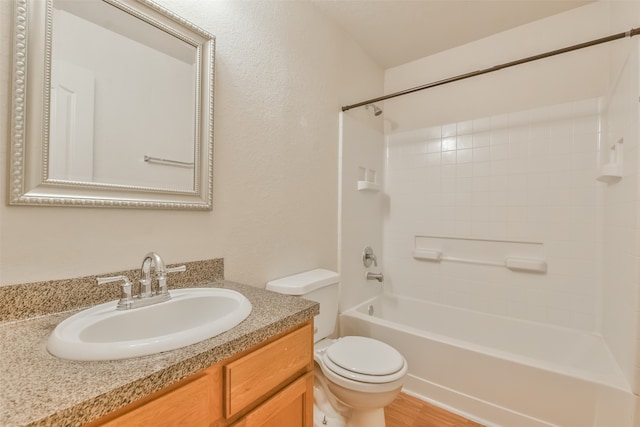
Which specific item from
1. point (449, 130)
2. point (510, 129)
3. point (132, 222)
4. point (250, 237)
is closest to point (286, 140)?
point (250, 237)

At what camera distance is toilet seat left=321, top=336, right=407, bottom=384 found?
4.00ft

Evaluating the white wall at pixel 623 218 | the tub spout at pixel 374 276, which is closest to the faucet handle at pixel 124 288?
the tub spout at pixel 374 276

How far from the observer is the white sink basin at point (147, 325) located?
564 millimetres

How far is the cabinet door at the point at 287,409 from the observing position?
73cm

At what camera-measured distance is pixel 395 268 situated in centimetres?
251

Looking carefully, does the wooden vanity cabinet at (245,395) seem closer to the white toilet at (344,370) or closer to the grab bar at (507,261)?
the white toilet at (344,370)

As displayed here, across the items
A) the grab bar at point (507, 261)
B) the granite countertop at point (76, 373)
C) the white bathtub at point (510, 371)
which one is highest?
the granite countertop at point (76, 373)

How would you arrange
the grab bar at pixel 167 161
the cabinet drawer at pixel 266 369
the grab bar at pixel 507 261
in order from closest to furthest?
the cabinet drawer at pixel 266 369 → the grab bar at pixel 167 161 → the grab bar at pixel 507 261

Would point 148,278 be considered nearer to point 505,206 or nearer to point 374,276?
point 374,276

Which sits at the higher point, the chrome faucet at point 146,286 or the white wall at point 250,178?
the white wall at point 250,178

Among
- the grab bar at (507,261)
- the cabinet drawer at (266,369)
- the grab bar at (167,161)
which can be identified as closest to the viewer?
the cabinet drawer at (266,369)

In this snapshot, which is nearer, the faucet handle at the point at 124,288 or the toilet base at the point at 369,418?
the faucet handle at the point at 124,288

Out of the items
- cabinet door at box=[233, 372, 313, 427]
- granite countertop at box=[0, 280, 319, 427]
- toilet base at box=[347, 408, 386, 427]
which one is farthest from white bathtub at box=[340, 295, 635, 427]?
granite countertop at box=[0, 280, 319, 427]

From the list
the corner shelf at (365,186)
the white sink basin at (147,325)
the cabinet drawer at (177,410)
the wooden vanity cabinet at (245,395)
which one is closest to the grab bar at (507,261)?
the corner shelf at (365,186)
